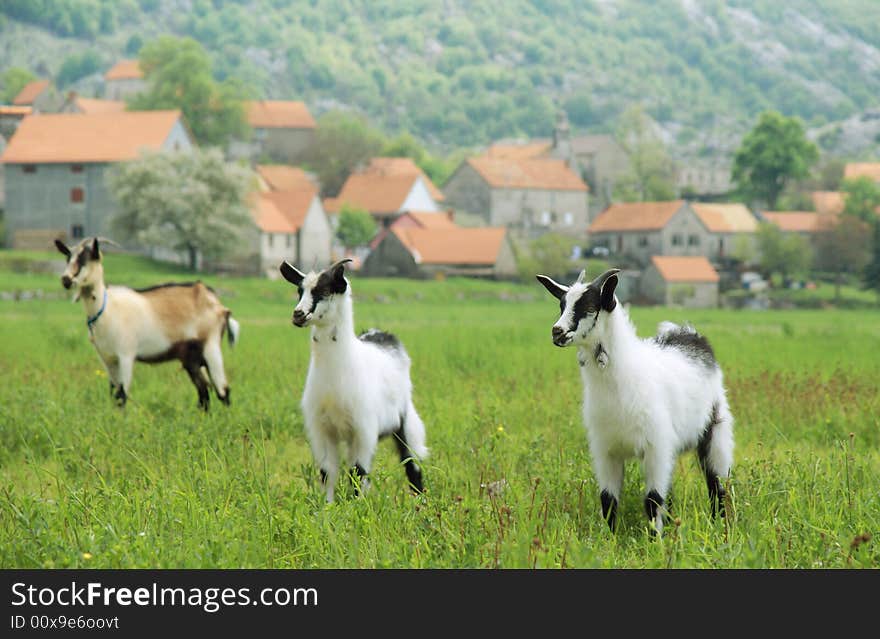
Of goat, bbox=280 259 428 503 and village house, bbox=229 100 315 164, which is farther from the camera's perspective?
village house, bbox=229 100 315 164

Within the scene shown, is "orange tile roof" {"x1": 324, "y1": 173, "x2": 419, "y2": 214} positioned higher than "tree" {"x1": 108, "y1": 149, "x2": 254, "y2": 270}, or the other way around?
"tree" {"x1": 108, "y1": 149, "x2": 254, "y2": 270}

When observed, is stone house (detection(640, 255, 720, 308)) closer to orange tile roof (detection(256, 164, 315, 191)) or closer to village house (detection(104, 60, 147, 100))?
orange tile roof (detection(256, 164, 315, 191))

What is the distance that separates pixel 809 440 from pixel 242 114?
119015 millimetres

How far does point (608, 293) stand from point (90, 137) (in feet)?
284

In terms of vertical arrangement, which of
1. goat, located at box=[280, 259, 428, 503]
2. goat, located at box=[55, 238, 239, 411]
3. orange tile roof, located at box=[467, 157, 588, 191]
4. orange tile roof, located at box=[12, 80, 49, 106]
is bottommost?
orange tile roof, located at box=[467, 157, 588, 191]

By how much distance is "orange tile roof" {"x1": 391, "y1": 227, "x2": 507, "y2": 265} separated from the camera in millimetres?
92062

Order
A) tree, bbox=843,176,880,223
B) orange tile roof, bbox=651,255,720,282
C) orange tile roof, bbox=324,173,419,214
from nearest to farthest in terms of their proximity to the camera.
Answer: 1. orange tile roof, bbox=651,255,720,282
2. orange tile roof, bbox=324,173,419,214
3. tree, bbox=843,176,880,223

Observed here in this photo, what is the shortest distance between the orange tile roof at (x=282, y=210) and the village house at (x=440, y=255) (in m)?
7.18

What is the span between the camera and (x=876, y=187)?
144 metres

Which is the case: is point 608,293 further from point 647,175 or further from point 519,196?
point 647,175

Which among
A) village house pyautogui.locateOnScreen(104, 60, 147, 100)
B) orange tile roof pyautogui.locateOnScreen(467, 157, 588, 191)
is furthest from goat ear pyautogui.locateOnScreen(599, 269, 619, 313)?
village house pyautogui.locateOnScreen(104, 60, 147, 100)

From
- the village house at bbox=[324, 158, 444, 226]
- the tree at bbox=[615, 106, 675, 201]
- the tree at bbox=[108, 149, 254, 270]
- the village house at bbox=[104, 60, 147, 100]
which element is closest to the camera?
the tree at bbox=[108, 149, 254, 270]

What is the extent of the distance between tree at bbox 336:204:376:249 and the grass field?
88.2m
